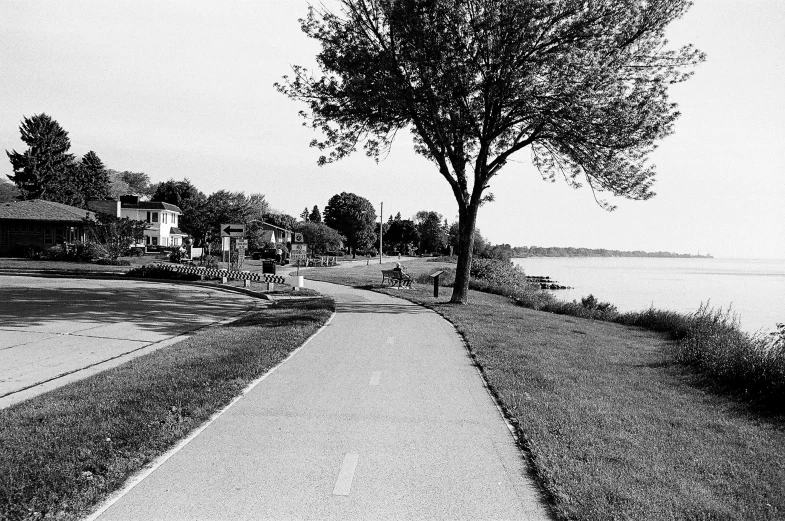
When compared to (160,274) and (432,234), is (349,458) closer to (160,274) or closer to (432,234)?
(160,274)

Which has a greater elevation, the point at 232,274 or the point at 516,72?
the point at 516,72

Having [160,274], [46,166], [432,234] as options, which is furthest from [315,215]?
[160,274]

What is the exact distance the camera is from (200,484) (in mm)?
4656

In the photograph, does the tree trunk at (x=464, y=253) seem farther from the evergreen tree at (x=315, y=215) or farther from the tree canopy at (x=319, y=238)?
the evergreen tree at (x=315, y=215)

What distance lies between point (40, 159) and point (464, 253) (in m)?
79.7

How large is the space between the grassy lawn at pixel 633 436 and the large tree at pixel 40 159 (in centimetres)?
8337

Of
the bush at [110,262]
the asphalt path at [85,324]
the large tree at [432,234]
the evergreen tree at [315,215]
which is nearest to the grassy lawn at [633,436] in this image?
the asphalt path at [85,324]

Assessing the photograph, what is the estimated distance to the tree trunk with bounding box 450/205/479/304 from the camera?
71.2 feet

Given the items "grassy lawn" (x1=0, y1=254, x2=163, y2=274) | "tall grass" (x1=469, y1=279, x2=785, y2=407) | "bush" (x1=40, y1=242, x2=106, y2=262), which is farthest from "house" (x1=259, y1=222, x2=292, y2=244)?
"tall grass" (x1=469, y1=279, x2=785, y2=407)

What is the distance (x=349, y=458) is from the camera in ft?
17.3

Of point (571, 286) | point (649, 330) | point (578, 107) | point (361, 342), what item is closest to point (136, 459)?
point (361, 342)

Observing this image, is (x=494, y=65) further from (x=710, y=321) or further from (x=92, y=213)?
(x=92, y=213)

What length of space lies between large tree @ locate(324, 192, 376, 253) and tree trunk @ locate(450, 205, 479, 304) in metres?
84.6

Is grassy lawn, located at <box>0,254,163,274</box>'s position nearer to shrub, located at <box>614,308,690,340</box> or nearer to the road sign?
the road sign
